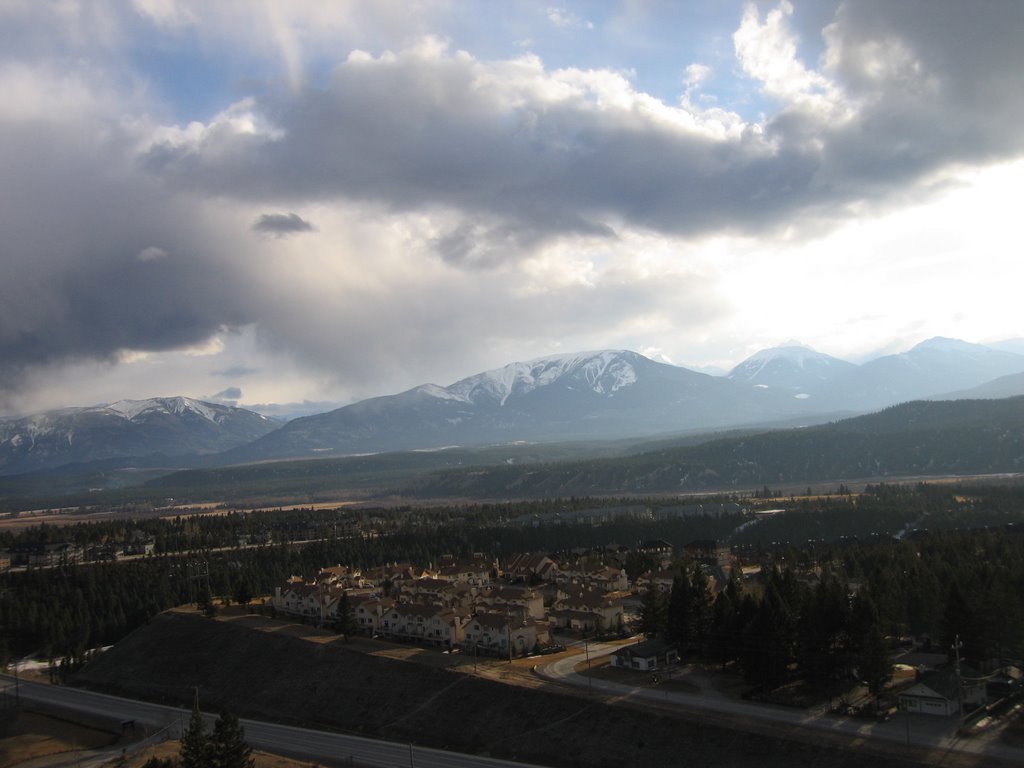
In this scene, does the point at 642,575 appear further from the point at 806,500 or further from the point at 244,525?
the point at 244,525

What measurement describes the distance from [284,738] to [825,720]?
31419 millimetres

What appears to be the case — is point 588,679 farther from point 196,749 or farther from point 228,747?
point 196,749

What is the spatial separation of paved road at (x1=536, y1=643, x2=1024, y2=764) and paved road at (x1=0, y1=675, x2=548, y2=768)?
8.87 metres

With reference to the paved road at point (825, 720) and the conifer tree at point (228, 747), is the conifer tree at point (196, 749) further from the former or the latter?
the paved road at point (825, 720)

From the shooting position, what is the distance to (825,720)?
42.8 m

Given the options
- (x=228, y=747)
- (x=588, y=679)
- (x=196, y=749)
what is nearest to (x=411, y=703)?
(x=588, y=679)

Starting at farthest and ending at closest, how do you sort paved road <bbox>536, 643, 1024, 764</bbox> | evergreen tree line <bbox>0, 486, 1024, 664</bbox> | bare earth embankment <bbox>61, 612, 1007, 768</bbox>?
evergreen tree line <bbox>0, 486, 1024, 664</bbox> → bare earth embankment <bbox>61, 612, 1007, 768</bbox> → paved road <bbox>536, 643, 1024, 764</bbox>

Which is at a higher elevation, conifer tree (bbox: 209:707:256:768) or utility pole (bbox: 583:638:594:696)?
conifer tree (bbox: 209:707:256:768)

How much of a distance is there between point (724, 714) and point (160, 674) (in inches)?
1853

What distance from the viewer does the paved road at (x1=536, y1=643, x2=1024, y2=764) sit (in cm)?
3822

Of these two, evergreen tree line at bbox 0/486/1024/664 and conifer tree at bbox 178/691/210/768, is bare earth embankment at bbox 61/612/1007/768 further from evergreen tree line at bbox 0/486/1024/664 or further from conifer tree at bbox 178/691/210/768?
conifer tree at bbox 178/691/210/768

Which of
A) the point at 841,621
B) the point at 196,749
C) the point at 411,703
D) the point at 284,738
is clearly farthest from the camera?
the point at 411,703

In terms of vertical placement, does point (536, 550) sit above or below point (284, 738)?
above

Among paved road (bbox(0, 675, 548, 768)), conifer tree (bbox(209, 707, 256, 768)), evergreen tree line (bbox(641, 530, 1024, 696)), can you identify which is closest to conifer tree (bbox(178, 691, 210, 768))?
conifer tree (bbox(209, 707, 256, 768))
